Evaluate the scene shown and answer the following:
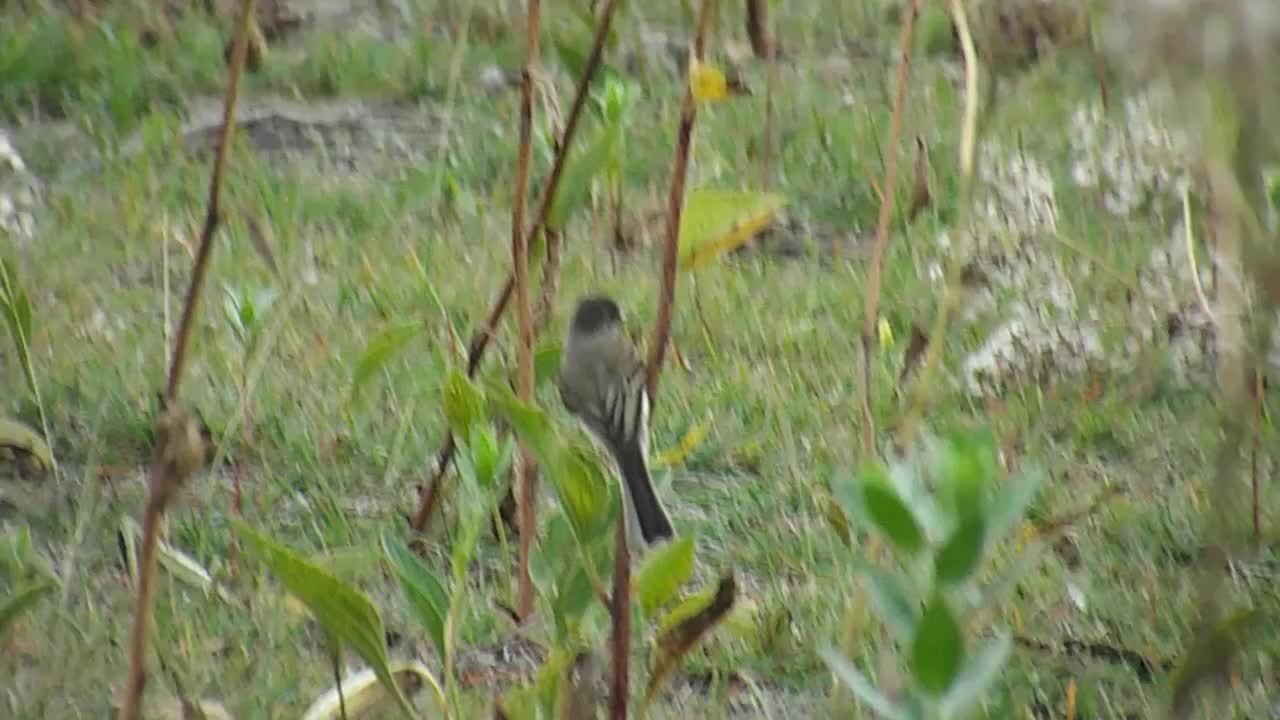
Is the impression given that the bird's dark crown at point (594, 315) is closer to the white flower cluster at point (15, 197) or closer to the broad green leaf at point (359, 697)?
the broad green leaf at point (359, 697)

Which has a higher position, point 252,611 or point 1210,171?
point 1210,171

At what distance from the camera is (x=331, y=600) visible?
1.96m

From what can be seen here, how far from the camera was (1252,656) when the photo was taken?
8.84 feet

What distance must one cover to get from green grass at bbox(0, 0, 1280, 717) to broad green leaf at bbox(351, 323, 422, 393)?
0.17m

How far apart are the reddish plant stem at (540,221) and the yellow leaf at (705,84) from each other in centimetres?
11

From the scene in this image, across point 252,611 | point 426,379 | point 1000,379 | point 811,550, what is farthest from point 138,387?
point 1000,379

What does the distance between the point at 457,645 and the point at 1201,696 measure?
106 cm

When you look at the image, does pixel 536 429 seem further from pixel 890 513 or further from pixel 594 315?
pixel 594 315

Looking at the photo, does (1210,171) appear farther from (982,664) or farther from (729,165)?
(729,165)

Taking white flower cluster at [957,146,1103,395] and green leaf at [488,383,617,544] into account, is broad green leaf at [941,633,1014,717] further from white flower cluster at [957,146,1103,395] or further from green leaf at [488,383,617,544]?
white flower cluster at [957,146,1103,395]

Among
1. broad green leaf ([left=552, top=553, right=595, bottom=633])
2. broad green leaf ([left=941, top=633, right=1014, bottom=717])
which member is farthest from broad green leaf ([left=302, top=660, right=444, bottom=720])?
broad green leaf ([left=941, top=633, right=1014, bottom=717])

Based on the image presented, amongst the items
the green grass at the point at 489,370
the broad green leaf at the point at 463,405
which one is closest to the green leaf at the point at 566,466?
the broad green leaf at the point at 463,405

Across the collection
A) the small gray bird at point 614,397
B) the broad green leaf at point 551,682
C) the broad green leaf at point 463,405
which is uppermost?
the broad green leaf at point 463,405

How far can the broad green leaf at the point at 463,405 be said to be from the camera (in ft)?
7.56
